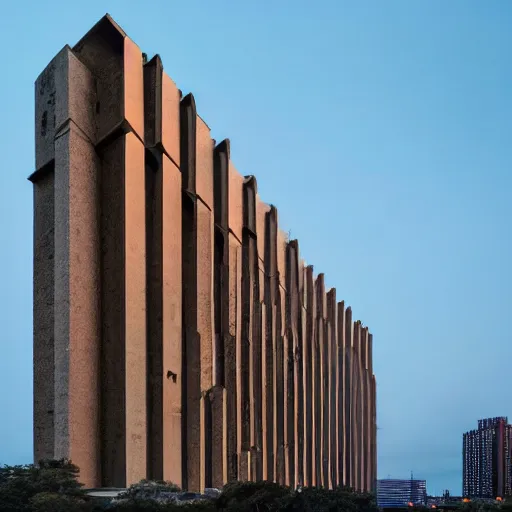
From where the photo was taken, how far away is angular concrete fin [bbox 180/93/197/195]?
60.1 feet

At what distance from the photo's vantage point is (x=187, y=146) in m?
18.4

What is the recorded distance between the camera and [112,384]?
15250mm

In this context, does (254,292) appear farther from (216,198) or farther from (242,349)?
(216,198)

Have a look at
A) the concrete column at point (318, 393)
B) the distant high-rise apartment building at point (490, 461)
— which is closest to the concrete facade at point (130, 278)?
the concrete column at point (318, 393)

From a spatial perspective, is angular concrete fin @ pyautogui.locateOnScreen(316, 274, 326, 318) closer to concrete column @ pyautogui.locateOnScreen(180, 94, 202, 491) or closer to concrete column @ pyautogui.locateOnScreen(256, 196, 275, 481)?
concrete column @ pyautogui.locateOnScreen(256, 196, 275, 481)

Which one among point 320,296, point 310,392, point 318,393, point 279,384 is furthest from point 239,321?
point 320,296

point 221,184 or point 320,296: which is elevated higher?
point 221,184

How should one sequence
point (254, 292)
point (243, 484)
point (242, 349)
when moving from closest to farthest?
point (243, 484), point (242, 349), point (254, 292)

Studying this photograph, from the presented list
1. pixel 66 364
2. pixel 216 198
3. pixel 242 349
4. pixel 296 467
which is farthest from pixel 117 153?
pixel 296 467

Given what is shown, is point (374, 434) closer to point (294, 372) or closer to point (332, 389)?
point (332, 389)

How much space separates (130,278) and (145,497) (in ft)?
12.2

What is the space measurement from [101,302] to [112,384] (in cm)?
123

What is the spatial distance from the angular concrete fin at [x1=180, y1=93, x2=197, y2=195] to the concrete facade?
1.0 inches

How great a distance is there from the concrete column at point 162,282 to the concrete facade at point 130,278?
23 mm
